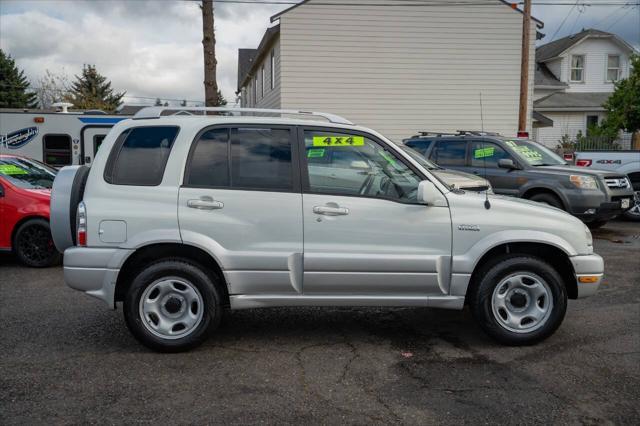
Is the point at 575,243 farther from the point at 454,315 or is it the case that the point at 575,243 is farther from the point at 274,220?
the point at 274,220

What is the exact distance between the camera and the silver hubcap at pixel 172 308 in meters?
4.67

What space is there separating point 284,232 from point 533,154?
803cm

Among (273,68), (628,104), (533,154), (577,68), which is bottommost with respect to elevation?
(533,154)

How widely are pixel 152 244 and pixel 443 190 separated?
2350 mm

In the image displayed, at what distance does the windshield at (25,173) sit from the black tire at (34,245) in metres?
0.66

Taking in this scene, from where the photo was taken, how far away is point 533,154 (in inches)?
446

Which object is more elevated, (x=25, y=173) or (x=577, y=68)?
A: (x=577, y=68)

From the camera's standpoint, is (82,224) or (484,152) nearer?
(82,224)

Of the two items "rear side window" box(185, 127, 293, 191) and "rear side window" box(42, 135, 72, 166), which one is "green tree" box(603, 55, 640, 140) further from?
"rear side window" box(185, 127, 293, 191)

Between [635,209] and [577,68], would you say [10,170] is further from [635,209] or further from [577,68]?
[577,68]

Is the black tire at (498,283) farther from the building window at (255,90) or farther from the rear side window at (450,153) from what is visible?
the building window at (255,90)

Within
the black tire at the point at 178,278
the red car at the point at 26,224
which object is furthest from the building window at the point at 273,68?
the black tire at the point at 178,278

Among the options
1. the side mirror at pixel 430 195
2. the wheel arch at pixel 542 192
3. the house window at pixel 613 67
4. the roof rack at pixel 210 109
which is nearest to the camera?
the side mirror at pixel 430 195

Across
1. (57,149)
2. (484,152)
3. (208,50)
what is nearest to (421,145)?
(484,152)
